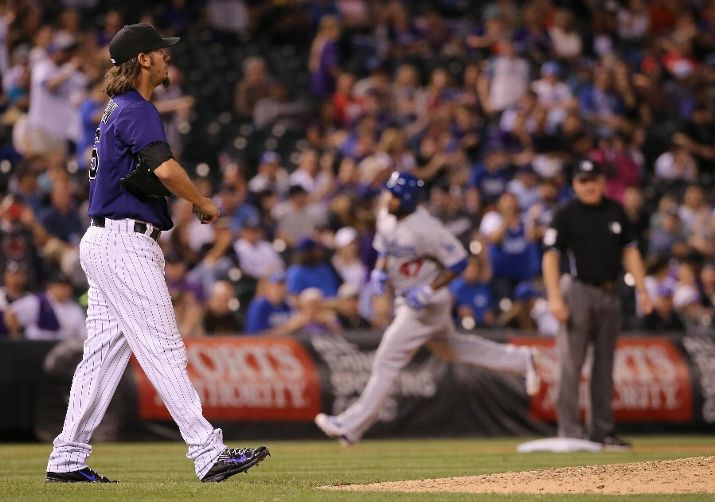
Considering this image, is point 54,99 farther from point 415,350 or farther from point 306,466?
point 306,466

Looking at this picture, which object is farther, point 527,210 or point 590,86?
point 590,86

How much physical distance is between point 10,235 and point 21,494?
843cm

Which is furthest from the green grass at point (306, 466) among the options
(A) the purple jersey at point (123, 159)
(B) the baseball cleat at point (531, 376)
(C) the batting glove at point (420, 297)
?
(A) the purple jersey at point (123, 159)

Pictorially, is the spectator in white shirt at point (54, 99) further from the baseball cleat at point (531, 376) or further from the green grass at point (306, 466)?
the baseball cleat at point (531, 376)

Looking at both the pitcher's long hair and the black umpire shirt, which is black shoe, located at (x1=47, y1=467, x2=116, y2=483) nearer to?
the pitcher's long hair

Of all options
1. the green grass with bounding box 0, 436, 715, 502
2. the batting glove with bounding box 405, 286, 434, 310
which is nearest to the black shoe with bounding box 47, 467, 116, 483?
the green grass with bounding box 0, 436, 715, 502

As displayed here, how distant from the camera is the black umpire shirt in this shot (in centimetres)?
1195

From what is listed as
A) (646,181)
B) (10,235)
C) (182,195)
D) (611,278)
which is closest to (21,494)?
(182,195)

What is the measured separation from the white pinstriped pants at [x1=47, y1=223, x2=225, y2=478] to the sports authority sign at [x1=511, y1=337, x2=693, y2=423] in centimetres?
786

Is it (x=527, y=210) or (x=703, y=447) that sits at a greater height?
(x=527, y=210)

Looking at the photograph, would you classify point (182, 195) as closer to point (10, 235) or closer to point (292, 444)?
point (292, 444)

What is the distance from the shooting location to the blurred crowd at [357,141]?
16.0 m

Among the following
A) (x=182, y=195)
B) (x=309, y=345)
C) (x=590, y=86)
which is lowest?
(x=309, y=345)

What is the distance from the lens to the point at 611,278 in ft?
39.4
